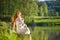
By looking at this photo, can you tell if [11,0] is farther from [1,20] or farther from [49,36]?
[49,36]

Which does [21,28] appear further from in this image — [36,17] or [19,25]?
[36,17]

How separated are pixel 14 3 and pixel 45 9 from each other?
367 millimetres

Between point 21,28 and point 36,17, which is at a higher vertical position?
point 36,17

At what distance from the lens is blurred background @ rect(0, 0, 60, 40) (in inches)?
92.5

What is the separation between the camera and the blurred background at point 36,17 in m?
2.35

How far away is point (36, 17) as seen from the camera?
93.7 inches

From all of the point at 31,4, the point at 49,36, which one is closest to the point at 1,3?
the point at 31,4

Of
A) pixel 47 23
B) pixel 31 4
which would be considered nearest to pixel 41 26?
pixel 47 23

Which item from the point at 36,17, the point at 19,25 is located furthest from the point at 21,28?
the point at 36,17

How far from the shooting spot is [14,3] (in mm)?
2395

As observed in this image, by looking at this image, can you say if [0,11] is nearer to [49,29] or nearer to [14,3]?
[14,3]

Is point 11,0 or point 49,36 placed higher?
point 11,0

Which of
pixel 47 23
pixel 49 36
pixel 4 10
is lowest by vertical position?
pixel 49 36

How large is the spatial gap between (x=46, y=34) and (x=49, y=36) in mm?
41
